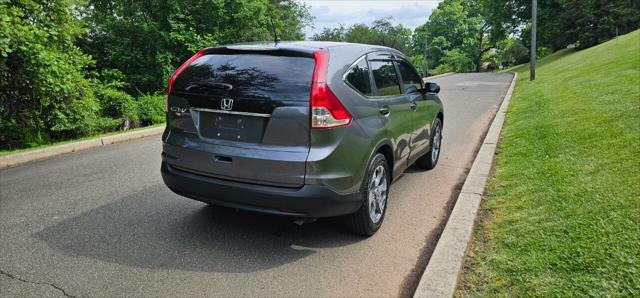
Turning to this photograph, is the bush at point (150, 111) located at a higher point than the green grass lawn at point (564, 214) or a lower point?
higher

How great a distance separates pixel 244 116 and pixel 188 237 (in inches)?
49.1

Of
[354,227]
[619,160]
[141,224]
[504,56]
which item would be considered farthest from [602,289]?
[504,56]

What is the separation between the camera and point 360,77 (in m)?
4.13

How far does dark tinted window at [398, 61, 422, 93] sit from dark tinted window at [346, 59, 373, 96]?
961mm

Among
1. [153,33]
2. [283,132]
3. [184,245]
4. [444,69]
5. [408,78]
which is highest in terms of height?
[153,33]

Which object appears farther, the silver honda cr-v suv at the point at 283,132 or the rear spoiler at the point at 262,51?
the rear spoiler at the point at 262,51

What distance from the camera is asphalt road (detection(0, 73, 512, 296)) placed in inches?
128

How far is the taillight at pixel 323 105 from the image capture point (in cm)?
350

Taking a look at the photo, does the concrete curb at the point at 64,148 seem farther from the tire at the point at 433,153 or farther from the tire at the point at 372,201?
the tire at the point at 433,153

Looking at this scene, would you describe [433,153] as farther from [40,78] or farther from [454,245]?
[40,78]

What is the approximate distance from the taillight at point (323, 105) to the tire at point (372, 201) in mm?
581

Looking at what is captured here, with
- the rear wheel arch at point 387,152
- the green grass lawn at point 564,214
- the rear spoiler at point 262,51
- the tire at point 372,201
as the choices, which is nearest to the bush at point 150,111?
the green grass lawn at point 564,214

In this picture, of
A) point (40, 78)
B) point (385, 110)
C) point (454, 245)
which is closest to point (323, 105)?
point (385, 110)

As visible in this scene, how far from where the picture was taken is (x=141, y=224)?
4.39 meters
